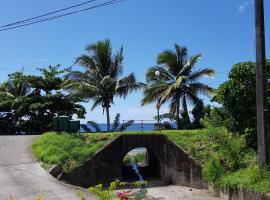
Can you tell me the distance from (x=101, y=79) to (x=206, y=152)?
13.1 metres

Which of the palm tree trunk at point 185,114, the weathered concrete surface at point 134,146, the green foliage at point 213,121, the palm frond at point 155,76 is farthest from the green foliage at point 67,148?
the palm frond at point 155,76

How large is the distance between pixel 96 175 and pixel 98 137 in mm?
2460

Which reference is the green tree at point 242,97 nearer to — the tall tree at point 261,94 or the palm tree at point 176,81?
the tall tree at point 261,94

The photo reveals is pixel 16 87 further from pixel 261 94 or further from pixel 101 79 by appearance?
pixel 261 94

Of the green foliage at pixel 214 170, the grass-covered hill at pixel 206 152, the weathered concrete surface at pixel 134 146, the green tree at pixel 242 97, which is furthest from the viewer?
the weathered concrete surface at pixel 134 146

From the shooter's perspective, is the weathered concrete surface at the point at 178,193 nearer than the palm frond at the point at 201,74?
Yes

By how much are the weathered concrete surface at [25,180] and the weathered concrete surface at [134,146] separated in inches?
61.1

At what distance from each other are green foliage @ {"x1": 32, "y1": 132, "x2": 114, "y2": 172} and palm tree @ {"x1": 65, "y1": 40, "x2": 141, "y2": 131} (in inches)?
326

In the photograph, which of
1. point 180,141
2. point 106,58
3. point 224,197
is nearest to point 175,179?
point 180,141

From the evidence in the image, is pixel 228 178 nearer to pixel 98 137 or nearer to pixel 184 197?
pixel 184 197

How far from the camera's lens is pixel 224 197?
1623 cm

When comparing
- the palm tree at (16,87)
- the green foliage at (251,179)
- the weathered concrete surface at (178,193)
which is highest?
the palm tree at (16,87)

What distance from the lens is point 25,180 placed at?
1614 centimetres

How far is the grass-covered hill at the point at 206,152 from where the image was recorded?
14953 mm
